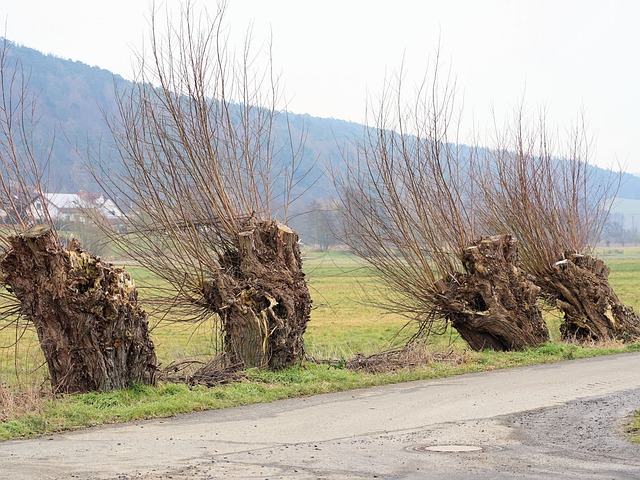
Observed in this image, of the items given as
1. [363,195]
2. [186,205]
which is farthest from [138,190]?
[363,195]

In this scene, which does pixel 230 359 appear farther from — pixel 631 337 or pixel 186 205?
pixel 631 337

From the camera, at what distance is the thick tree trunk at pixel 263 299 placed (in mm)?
14945

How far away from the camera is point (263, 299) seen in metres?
15.1

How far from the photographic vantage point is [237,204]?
635 inches

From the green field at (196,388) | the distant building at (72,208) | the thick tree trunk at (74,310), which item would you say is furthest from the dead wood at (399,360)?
the distant building at (72,208)

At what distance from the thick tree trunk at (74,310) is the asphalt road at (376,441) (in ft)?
5.47

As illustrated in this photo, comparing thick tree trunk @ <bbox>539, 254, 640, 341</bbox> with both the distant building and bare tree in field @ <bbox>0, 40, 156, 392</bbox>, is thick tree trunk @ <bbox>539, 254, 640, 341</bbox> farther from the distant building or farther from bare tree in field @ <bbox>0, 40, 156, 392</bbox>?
bare tree in field @ <bbox>0, 40, 156, 392</bbox>

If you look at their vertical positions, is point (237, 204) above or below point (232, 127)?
below

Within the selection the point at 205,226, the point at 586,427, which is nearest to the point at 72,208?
the point at 205,226

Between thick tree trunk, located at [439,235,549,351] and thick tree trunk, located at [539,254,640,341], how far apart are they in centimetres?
269

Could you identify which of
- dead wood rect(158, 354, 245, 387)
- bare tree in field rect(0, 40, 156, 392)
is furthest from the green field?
bare tree in field rect(0, 40, 156, 392)

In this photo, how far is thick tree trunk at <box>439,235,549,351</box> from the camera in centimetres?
1880

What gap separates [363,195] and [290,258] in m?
4.67

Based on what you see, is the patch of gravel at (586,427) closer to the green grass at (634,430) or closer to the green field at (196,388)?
the green grass at (634,430)
